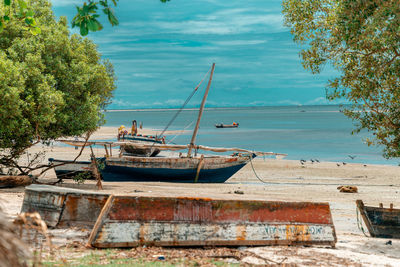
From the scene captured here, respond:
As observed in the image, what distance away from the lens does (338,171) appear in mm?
31688

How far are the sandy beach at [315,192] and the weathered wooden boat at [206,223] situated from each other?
0.35 meters

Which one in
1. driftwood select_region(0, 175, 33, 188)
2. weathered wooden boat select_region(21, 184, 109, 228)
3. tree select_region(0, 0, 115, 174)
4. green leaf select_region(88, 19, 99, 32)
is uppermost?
tree select_region(0, 0, 115, 174)

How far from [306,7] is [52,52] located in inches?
384

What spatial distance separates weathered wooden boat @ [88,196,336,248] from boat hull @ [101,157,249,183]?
1452 centimetres

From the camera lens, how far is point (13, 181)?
14.9 m

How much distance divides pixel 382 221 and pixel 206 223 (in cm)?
519

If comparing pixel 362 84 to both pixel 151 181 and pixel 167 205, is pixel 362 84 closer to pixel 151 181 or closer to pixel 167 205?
pixel 167 205

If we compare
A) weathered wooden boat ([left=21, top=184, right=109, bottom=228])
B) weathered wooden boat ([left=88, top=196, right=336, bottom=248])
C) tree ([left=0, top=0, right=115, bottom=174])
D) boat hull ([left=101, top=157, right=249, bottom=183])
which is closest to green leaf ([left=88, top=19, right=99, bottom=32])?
weathered wooden boat ([left=88, top=196, right=336, bottom=248])

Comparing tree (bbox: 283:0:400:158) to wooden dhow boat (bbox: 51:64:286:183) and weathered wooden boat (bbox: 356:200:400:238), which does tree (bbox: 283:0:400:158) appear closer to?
weathered wooden boat (bbox: 356:200:400:238)

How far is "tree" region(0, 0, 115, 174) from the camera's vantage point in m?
13.8

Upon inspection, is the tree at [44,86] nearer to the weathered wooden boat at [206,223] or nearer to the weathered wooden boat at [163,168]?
the weathered wooden boat at [163,168]

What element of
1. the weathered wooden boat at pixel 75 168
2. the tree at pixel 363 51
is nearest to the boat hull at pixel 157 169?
the weathered wooden boat at pixel 75 168

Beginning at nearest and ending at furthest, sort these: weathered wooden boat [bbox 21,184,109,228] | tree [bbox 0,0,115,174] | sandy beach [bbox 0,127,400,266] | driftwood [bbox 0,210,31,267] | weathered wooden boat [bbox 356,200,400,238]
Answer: driftwood [bbox 0,210,31,267] → sandy beach [bbox 0,127,400,266] → weathered wooden boat [bbox 21,184,109,228] → weathered wooden boat [bbox 356,200,400,238] → tree [bbox 0,0,115,174]

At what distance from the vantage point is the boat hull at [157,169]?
22.5 meters
